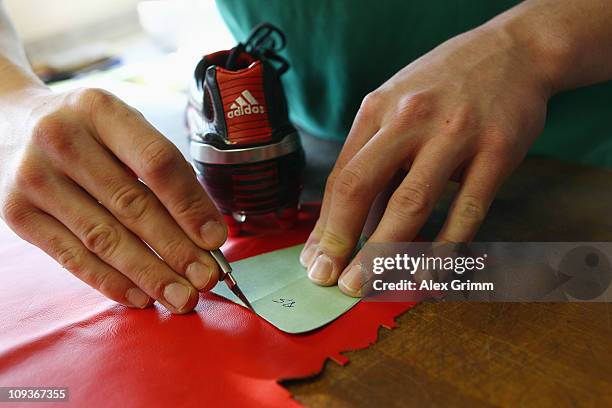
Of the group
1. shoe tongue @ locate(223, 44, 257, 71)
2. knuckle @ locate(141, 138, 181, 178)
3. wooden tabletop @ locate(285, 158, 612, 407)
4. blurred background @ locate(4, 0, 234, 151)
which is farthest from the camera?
blurred background @ locate(4, 0, 234, 151)

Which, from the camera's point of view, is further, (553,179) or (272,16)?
(272,16)

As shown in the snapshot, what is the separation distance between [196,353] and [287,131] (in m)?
0.33

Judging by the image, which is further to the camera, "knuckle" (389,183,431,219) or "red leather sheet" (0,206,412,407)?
"knuckle" (389,183,431,219)

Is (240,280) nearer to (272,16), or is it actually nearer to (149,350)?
(149,350)

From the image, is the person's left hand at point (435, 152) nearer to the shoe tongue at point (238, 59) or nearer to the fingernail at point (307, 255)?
the fingernail at point (307, 255)

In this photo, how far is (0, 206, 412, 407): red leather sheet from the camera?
0.53 metres

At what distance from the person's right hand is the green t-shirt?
1.58ft

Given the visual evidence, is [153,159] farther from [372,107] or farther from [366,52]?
[366,52]

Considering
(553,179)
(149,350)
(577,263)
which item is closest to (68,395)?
(149,350)

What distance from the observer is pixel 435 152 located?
0.64m

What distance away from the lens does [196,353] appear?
0.58m

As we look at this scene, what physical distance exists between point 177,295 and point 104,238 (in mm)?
103

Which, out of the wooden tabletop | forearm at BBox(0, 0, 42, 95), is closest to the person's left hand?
the wooden tabletop

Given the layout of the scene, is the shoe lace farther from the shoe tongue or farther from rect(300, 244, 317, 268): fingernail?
rect(300, 244, 317, 268): fingernail
